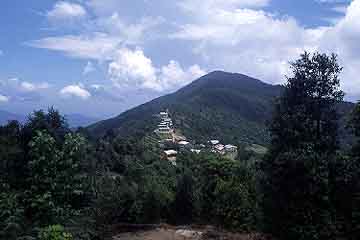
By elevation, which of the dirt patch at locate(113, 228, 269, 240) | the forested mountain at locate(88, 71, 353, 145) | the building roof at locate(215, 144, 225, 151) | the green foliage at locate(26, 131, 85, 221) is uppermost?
the forested mountain at locate(88, 71, 353, 145)

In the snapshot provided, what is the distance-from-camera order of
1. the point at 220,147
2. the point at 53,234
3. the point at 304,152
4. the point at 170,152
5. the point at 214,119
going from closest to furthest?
the point at 53,234 < the point at 304,152 < the point at 170,152 < the point at 220,147 < the point at 214,119

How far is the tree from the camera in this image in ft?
46.3

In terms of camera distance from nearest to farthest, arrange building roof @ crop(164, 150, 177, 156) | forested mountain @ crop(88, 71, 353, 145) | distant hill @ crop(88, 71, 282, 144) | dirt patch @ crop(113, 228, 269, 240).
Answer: dirt patch @ crop(113, 228, 269, 240), building roof @ crop(164, 150, 177, 156), forested mountain @ crop(88, 71, 353, 145), distant hill @ crop(88, 71, 282, 144)

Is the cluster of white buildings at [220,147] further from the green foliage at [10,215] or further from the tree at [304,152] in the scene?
the green foliage at [10,215]

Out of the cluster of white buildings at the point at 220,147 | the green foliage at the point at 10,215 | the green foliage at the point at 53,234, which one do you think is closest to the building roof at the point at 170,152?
the cluster of white buildings at the point at 220,147

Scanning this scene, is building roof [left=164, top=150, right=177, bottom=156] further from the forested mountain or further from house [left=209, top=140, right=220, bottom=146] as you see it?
house [left=209, top=140, right=220, bottom=146]

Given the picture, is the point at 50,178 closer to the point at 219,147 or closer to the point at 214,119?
the point at 219,147

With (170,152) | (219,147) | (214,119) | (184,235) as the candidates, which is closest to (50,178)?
(184,235)

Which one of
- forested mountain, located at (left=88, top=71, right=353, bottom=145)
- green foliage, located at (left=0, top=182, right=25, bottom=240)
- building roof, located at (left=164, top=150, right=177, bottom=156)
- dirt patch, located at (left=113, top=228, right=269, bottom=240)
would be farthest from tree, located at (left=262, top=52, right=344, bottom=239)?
forested mountain, located at (left=88, top=71, right=353, bottom=145)

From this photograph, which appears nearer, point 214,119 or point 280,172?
point 280,172

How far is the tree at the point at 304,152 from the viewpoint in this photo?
14.1 m

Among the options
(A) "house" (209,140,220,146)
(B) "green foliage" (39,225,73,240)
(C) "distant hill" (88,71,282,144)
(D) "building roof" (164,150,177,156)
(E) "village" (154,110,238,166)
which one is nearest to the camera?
(B) "green foliage" (39,225,73,240)

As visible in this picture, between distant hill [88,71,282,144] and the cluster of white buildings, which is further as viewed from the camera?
distant hill [88,71,282,144]

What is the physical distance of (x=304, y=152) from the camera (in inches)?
551
